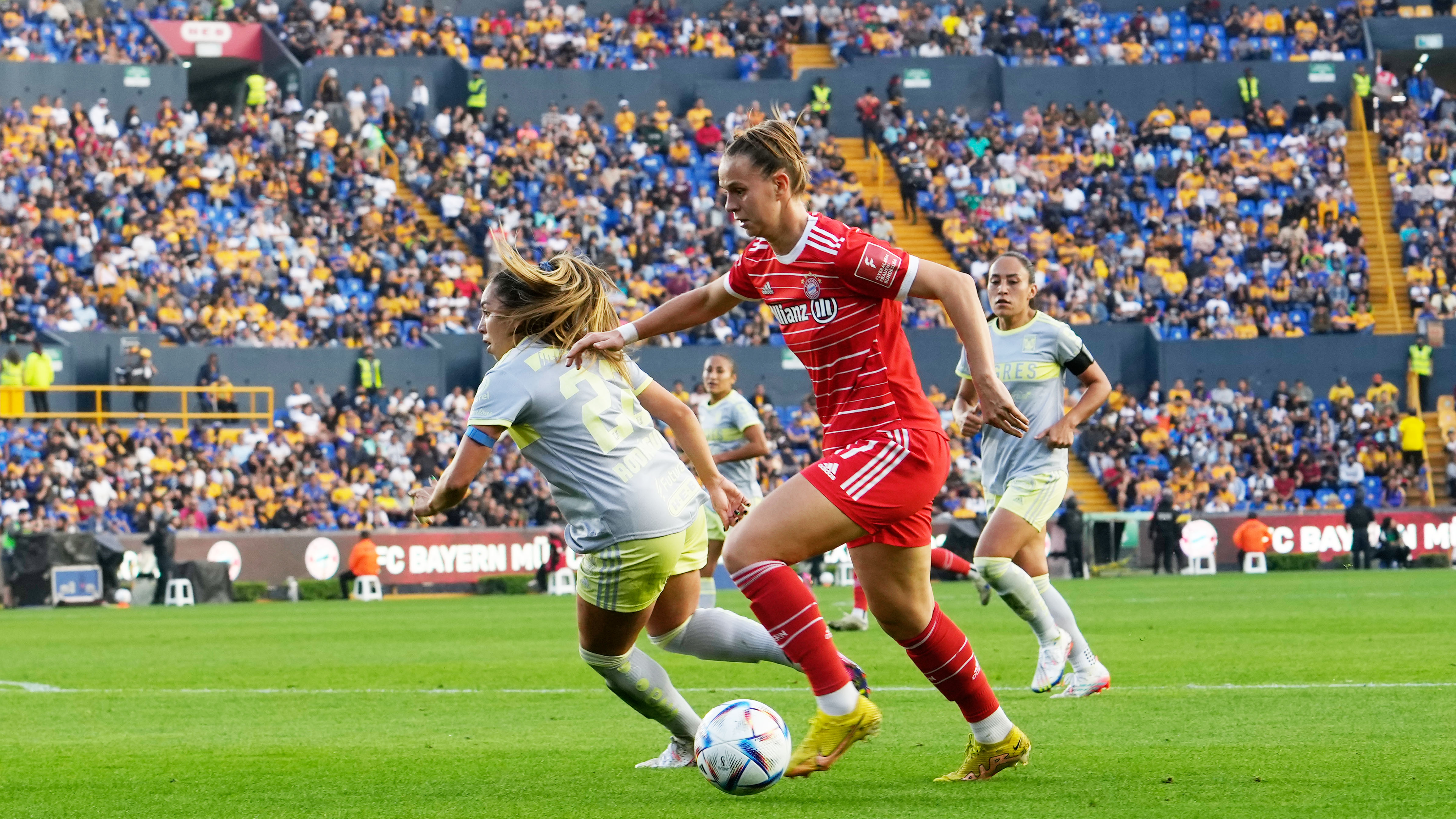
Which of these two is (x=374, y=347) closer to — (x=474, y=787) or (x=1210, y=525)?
(x=1210, y=525)

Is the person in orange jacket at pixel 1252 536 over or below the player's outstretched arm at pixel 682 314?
below

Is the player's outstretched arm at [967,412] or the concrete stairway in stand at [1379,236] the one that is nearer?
the player's outstretched arm at [967,412]

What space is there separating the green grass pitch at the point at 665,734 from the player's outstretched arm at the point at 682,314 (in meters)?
1.59

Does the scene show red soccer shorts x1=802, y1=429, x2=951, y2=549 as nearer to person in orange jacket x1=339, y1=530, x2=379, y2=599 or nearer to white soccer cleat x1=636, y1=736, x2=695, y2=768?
white soccer cleat x1=636, y1=736, x2=695, y2=768

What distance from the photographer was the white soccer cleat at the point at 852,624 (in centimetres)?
1595

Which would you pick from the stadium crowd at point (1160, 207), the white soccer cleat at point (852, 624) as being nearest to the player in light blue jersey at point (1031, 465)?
the white soccer cleat at point (852, 624)

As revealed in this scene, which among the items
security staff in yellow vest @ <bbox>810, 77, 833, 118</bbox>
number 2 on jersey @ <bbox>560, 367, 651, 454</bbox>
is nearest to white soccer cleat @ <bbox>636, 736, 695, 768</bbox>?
number 2 on jersey @ <bbox>560, 367, 651, 454</bbox>

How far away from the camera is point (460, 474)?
5801 millimetres

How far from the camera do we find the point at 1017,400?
9930mm

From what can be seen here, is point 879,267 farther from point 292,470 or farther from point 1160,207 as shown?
point 1160,207

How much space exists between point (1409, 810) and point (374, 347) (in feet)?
92.6

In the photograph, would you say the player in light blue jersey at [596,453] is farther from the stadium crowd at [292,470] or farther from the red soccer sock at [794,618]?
the stadium crowd at [292,470]

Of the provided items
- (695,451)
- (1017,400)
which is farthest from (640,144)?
(695,451)

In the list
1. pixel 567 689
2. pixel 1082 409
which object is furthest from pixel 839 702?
pixel 567 689
